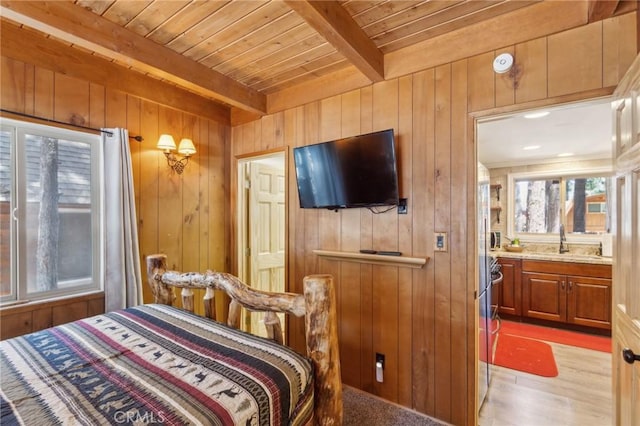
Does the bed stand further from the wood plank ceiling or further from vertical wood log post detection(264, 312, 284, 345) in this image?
the wood plank ceiling

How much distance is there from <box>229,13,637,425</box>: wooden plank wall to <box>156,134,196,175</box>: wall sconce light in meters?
1.27

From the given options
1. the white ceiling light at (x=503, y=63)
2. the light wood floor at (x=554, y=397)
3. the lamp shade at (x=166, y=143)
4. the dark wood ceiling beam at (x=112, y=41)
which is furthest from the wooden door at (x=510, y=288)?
the lamp shade at (x=166, y=143)

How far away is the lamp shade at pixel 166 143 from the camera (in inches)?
97.3

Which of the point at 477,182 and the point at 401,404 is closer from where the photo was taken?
the point at 477,182

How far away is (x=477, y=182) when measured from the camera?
1834mm

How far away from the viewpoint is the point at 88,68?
7.08 feet

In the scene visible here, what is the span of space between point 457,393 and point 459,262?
0.84 m

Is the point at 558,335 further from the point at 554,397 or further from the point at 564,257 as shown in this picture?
the point at 554,397

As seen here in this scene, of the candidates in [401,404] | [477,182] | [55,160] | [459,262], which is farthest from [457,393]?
[55,160]

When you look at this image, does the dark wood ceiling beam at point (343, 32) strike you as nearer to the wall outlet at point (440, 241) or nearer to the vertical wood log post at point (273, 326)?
the wall outlet at point (440, 241)

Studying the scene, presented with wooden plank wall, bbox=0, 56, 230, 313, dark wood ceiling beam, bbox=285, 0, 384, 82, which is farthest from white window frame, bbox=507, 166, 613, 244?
wooden plank wall, bbox=0, 56, 230, 313

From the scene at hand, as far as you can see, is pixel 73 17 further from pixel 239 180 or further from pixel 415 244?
pixel 415 244

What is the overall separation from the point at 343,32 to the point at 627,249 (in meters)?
1.73

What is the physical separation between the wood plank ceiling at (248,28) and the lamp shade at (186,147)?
533 millimetres
